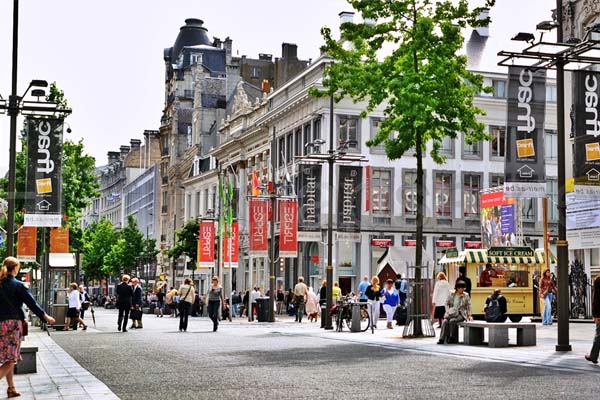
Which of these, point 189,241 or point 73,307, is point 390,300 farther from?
point 189,241

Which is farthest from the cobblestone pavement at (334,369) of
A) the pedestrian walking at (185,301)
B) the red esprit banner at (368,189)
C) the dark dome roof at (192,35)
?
the dark dome roof at (192,35)

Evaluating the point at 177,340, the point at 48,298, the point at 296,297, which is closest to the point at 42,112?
the point at 177,340

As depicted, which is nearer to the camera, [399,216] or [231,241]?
[231,241]

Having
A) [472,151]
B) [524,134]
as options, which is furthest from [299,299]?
[472,151]

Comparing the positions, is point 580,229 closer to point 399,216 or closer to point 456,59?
point 456,59

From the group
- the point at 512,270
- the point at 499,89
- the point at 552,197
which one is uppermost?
the point at 499,89

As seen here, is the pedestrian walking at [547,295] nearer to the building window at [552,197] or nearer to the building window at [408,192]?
the building window at [408,192]

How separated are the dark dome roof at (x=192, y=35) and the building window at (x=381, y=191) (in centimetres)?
6589

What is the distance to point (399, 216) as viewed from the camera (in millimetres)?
61344

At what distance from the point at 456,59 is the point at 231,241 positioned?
24.7 m

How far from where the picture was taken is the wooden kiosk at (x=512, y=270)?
37.8 metres

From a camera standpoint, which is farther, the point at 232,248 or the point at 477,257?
the point at 232,248

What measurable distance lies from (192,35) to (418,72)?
99224 mm

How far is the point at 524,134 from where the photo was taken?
67.6 feet
